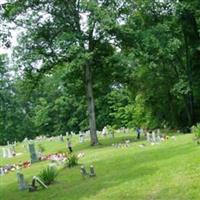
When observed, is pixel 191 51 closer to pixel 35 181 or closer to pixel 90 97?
pixel 90 97

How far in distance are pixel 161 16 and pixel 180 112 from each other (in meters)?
8.26

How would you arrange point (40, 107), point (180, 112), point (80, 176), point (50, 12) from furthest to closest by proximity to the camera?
1. point (40, 107)
2. point (180, 112)
3. point (50, 12)
4. point (80, 176)

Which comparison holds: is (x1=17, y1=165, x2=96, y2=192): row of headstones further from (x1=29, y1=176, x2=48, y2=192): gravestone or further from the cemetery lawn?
the cemetery lawn

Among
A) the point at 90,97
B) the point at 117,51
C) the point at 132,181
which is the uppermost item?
the point at 117,51

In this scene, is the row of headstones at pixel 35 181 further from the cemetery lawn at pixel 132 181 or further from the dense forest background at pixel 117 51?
the dense forest background at pixel 117 51

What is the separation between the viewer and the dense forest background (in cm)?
3238

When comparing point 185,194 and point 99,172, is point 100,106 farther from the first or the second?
point 185,194

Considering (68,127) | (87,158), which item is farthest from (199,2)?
(68,127)

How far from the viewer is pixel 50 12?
3366 cm

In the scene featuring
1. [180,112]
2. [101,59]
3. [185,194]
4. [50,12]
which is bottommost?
[185,194]

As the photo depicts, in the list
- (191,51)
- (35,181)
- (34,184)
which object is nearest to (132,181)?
(34,184)

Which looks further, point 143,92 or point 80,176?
point 143,92

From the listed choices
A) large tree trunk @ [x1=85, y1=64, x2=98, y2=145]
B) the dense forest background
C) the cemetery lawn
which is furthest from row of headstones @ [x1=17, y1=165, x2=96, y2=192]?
large tree trunk @ [x1=85, y1=64, x2=98, y2=145]

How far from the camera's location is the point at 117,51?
35.6 m
